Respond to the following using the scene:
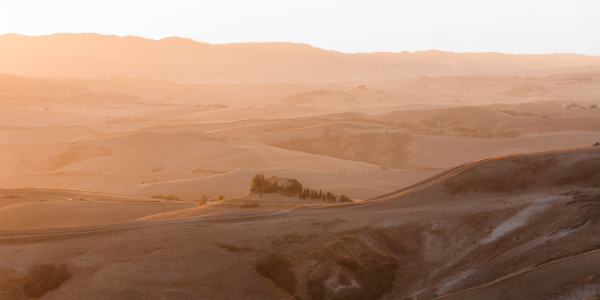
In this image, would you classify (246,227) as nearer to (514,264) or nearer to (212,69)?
(514,264)

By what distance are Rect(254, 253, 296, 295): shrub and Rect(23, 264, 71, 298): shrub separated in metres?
4.83

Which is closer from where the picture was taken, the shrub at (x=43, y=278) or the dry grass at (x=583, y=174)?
the shrub at (x=43, y=278)

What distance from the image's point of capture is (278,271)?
13172mm

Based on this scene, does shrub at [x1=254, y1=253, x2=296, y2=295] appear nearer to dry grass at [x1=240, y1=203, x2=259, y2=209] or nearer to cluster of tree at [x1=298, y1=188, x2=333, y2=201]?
dry grass at [x1=240, y1=203, x2=259, y2=209]

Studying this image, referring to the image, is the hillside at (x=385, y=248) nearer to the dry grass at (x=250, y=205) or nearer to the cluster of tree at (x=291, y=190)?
the dry grass at (x=250, y=205)

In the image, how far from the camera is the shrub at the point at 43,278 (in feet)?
40.0

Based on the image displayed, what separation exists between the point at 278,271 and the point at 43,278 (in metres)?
5.78

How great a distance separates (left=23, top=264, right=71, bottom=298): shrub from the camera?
12.2 meters

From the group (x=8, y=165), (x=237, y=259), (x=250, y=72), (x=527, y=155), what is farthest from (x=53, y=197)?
(x=250, y=72)

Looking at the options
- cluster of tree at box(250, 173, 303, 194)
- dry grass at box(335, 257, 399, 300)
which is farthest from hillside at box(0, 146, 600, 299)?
cluster of tree at box(250, 173, 303, 194)

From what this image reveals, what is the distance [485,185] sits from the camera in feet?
58.2

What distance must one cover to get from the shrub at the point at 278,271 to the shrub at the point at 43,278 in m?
4.83

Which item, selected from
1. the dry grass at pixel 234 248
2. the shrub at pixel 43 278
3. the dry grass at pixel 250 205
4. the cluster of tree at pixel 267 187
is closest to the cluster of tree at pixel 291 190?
the cluster of tree at pixel 267 187

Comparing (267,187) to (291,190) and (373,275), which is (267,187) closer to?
(291,190)
